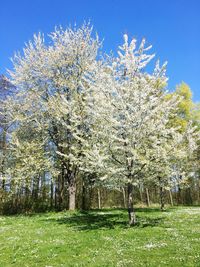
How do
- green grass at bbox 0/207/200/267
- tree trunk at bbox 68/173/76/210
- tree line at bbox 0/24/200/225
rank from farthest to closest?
1. tree trunk at bbox 68/173/76/210
2. tree line at bbox 0/24/200/225
3. green grass at bbox 0/207/200/267

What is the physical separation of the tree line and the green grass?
273 cm

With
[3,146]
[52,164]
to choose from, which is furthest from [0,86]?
[52,164]

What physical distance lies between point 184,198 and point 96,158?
3241cm

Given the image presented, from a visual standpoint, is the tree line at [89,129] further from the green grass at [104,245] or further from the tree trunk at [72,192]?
the green grass at [104,245]

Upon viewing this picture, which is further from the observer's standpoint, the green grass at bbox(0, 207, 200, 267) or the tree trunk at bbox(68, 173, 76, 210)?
the tree trunk at bbox(68, 173, 76, 210)

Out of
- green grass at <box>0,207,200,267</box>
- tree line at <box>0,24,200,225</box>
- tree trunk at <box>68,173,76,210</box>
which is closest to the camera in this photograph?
green grass at <box>0,207,200,267</box>

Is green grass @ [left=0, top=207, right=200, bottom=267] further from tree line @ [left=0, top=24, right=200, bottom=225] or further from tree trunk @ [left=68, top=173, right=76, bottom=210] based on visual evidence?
tree trunk @ [left=68, top=173, right=76, bottom=210]

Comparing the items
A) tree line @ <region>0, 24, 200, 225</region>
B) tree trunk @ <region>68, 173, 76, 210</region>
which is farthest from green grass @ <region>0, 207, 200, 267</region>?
tree trunk @ <region>68, 173, 76, 210</region>

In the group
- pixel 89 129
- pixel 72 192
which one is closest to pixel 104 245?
pixel 89 129

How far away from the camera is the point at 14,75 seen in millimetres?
34312

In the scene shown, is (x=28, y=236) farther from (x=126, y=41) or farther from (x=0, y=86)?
(x=0, y=86)

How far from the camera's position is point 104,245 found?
1442 centimetres

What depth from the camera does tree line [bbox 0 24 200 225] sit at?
61.8 ft

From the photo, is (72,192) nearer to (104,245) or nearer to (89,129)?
(89,129)
